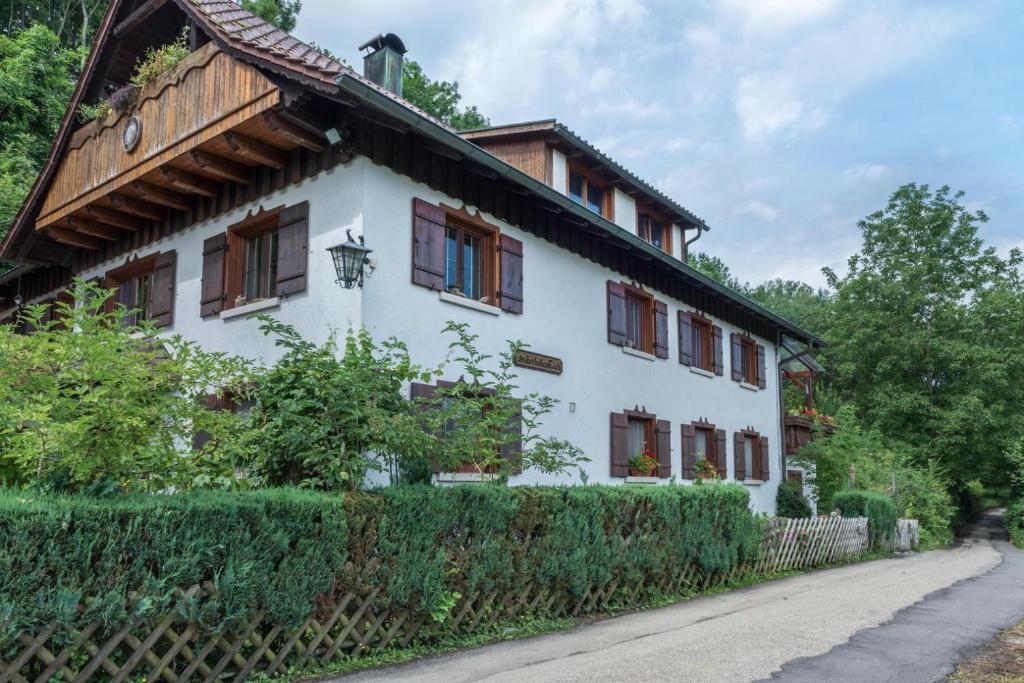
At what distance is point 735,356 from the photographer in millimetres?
20141

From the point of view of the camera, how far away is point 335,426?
7.81m

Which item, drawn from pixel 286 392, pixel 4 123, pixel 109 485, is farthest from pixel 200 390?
pixel 4 123

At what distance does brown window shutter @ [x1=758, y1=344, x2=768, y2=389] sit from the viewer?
71.3 ft

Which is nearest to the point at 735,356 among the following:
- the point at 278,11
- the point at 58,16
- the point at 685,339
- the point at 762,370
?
the point at 762,370

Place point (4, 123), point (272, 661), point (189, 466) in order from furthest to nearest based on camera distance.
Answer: point (4, 123)
point (189, 466)
point (272, 661)

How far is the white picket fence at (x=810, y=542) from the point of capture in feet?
45.7

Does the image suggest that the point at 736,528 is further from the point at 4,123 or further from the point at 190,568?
the point at 4,123

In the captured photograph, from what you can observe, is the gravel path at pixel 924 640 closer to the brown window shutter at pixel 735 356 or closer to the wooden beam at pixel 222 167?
the brown window shutter at pixel 735 356

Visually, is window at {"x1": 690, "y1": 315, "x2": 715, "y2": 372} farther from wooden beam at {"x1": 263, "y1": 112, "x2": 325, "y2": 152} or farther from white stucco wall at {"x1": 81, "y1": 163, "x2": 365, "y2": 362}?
wooden beam at {"x1": 263, "y1": 112, "x2": 325, "y2": 152}

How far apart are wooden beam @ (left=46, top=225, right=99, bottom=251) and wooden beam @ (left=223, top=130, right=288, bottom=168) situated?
5156mm

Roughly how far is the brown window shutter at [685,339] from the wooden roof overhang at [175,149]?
30.9ft

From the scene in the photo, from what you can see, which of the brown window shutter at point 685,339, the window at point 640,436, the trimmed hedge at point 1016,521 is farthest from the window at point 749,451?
the trimmed hedge at point 1016,521

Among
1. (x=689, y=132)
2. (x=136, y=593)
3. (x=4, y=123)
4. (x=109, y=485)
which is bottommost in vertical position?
(x=136, y=593)

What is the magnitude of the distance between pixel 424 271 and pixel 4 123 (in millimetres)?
19196
